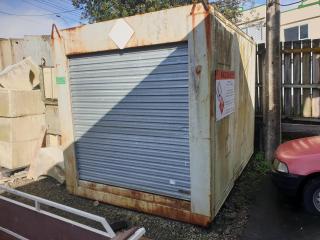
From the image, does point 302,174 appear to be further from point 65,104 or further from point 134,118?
point 65,104

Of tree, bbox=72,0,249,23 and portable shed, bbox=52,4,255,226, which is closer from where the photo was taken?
portable shed, bbox=52,4,255,226

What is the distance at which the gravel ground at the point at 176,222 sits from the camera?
4.25 m

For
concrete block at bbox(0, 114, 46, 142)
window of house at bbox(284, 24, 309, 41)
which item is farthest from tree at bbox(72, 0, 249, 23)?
concrete block at bbox(0, 114, 46, 142)

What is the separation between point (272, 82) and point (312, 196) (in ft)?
9.63

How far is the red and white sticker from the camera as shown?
14.0 ft

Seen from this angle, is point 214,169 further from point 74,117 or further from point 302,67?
point 302,67

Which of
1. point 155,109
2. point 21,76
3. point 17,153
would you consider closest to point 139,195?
point 155,109

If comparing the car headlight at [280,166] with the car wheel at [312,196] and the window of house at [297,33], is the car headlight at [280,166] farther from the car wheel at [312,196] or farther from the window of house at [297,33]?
the window of house at [297,33]

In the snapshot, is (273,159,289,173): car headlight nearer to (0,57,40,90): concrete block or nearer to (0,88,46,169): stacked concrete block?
(0,88,46,169): stacked concrete block

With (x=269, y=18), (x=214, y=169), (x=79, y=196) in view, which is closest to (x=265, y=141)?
(x=269, y=18)

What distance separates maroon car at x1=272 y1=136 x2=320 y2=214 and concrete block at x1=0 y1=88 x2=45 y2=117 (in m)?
5.61

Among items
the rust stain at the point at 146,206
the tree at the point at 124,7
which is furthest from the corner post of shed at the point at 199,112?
the tree at the point at 124,7

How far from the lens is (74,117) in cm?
539

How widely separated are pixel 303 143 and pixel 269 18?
9.84 ft
